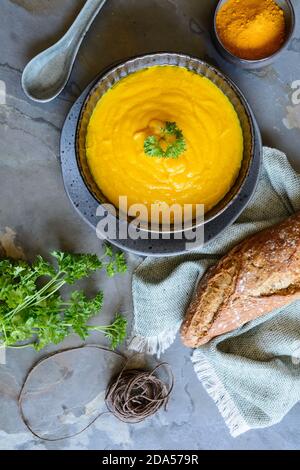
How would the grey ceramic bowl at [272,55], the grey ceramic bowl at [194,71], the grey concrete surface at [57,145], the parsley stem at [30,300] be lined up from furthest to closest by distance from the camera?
the grey concrete surface at [57,145], the grey ceramic bowl at [272,55], the parsley stem at [30,300], the grey ceramic bowl at [194,71]

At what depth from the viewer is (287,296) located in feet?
6.76

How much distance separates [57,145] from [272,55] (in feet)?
3.03

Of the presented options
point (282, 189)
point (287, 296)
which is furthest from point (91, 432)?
point (282, 189)

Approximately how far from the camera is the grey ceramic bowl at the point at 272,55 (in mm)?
2141

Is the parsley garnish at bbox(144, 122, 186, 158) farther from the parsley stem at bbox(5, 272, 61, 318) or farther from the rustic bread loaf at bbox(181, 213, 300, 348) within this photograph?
the parsley stem at bbox(5, 272, 61, 318)

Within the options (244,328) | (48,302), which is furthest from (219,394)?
(48,302)

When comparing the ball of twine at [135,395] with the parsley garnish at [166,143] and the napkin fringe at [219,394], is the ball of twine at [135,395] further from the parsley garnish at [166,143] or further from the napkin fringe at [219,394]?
the parsley garnish at [166,143]

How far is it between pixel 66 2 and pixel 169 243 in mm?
1093

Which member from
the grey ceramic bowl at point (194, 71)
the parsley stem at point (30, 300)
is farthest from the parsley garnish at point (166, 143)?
the parsley stem at point (30, 300)

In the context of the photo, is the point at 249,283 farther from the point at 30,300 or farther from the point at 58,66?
the point at 58,66

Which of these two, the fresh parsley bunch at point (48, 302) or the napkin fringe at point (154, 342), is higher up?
the fresh parsley bunch at point (48, 302)

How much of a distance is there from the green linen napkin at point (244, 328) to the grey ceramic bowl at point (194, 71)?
26 cm

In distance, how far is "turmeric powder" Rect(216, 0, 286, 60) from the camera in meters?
2.15

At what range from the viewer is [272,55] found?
214 centimetres
